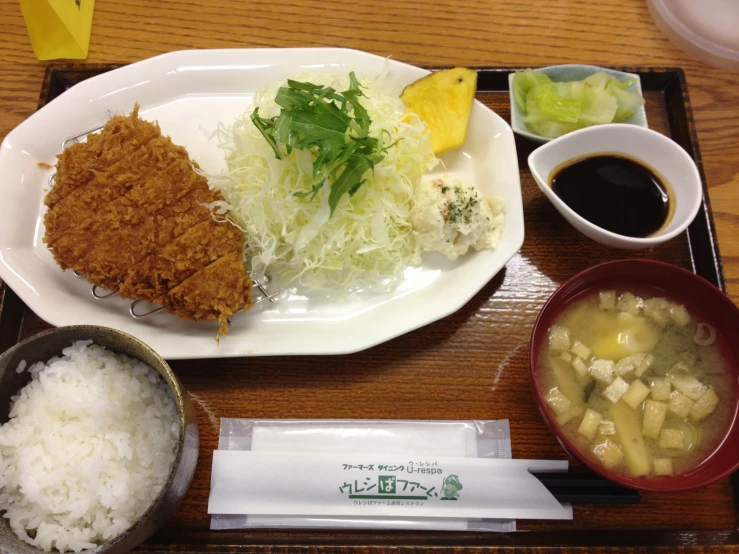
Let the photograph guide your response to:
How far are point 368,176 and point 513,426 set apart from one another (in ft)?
3.52

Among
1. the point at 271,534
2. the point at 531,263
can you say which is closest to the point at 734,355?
the point at 531,263

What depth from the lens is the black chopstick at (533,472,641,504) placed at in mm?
1594

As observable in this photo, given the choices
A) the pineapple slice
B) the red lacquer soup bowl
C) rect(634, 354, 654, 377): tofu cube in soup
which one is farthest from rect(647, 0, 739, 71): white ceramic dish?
rect(634, 354, 654, 377): tofu cube in soup

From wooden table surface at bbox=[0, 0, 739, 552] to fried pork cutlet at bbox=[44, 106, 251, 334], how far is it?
77cm

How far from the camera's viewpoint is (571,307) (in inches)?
69.6

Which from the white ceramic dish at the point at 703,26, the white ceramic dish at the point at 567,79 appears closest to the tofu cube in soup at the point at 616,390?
the white ceramic dish at the point at 567,79

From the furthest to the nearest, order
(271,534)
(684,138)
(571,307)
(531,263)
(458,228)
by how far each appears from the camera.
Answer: (684,138) → (531,263) → (458,228) → (571,307) → (271,534)

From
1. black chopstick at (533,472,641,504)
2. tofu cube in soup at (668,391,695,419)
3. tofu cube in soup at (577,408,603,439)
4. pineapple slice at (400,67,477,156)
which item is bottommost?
black chopstick at (533,472,641,504)

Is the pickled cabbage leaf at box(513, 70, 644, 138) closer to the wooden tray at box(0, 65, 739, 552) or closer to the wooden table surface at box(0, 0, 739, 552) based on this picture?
Result: the wooden tray at box(0, 65, 739, 552)

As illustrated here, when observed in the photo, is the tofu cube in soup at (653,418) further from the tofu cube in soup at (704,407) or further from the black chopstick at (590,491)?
the black chopstick at (590,491)

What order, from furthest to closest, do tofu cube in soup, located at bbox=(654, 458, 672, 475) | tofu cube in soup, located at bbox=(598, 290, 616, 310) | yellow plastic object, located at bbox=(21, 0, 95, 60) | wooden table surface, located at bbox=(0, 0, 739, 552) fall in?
wooden table surface, located at bbox=(0, 0, 739, 552) < yellow plastic object, located at bbox=(21, 0, 95, 60) < tofu cube in soup, located at bbox=(598, 290, 616, 310) < tofu cube in soup, located at bbox=(654, 458, 672, 475)

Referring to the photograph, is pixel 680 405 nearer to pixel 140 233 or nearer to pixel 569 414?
pixel 569 414

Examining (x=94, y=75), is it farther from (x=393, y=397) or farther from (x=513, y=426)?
(x=513, y=426)

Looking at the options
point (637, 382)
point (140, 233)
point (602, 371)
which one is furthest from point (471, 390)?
point (140, 233)
